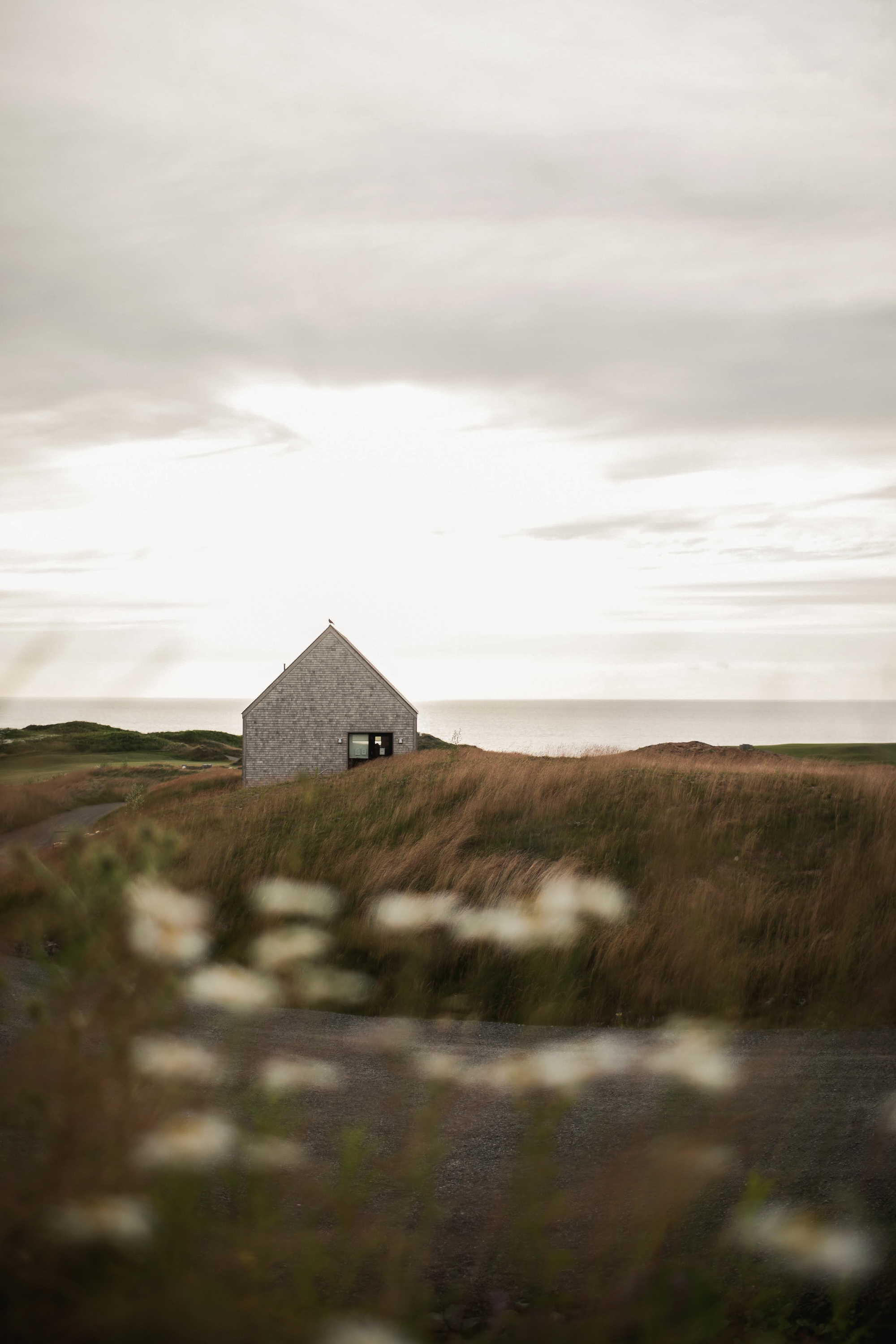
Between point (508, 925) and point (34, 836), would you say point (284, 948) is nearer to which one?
point (508, 925)

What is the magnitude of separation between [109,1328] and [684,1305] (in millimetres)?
948

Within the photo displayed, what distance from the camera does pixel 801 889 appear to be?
8992mm

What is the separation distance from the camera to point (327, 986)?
261cm

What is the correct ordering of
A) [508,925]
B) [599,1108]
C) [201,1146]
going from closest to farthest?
[201,1146] < [508,925] < [599,1108]

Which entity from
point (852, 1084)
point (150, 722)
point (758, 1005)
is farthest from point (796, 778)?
point (150, 722)

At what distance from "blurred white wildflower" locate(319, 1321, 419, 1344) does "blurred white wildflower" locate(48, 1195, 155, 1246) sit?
0.34 metres

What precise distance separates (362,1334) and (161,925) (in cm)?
73

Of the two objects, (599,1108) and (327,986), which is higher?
(327,986)

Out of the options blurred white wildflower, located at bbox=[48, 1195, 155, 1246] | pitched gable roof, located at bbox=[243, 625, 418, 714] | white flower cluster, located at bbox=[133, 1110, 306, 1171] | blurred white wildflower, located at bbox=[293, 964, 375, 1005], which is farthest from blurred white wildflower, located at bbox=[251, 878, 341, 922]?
pitched gable roof, located at bbox=[243, 625, 418, 714]

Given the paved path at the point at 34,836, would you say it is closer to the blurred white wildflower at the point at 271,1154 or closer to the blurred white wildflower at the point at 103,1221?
the blurred white wildflower at the point at 103,1221

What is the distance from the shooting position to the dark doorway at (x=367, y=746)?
3531 cm

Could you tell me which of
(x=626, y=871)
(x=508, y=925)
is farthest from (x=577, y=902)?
(x=626, y=871)

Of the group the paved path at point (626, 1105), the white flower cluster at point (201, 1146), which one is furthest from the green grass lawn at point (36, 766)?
the paved path at point (626, 1105)

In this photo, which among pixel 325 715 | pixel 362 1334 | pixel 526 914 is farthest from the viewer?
pixel 325 715
